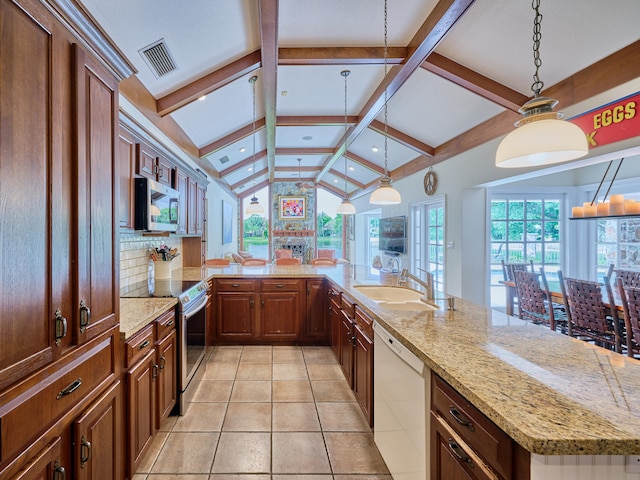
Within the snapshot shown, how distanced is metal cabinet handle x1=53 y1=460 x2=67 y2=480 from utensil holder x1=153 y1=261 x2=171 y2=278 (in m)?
2.09

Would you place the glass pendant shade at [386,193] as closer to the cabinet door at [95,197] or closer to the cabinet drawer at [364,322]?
the cabinet drawer at [364,322]

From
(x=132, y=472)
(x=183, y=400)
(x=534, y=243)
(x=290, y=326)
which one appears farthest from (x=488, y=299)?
(x=132, y=472)

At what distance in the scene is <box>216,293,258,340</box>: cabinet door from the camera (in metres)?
3.80

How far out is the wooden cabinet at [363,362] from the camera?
2070 millimetres

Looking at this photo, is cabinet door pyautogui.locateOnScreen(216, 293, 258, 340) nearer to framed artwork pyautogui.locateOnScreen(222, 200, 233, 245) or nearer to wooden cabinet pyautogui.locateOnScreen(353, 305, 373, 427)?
wooden cabinet pyautogui.locateOnScreen(353, 305, 373, 427)

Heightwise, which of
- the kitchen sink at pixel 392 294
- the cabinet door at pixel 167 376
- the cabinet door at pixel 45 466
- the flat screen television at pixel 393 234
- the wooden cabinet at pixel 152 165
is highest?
the wooden cabinet at pixel 152 165

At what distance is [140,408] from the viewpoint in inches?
69.9

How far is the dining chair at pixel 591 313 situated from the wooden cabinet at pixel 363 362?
7.57 ft

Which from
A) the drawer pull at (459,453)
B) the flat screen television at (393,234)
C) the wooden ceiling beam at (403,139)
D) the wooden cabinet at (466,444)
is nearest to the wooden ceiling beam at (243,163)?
the wooden ceiling beam at (403,139)

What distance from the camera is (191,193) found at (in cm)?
397

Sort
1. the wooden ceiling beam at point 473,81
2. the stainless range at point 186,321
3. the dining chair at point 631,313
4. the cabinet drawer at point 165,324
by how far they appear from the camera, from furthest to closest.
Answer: the wooden ceiling beam at point 473,81 < the dining chair at point 631,313 < the stainless range at point 186,321 < the cabinet drawer at point 165,324

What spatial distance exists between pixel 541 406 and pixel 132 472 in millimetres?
1919

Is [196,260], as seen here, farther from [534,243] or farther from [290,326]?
[534,243]

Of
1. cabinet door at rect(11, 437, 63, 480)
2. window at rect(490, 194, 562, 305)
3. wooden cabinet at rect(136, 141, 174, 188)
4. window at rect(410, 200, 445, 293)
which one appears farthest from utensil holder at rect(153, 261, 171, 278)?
window at rect(490, 194, 562, 305)
